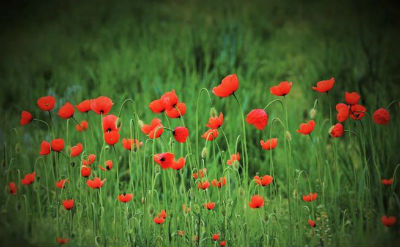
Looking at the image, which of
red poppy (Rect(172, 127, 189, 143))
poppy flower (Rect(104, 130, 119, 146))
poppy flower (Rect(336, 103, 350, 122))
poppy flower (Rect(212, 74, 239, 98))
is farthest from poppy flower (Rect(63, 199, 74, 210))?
poppy flower (Rect(336, 103, 350, 122))

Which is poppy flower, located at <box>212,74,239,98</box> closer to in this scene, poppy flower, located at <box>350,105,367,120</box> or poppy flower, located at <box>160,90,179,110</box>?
poppy flower, located at <box>160,90,179,110</box>

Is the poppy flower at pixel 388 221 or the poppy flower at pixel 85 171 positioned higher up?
the poppy flower at pixel 85 171

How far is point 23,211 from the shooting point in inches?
46.8

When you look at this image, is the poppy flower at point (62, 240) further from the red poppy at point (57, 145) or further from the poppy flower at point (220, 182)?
the poppy flower at point (220, 182)

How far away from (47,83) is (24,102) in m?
0.18

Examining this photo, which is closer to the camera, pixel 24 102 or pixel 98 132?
pixel 98 132

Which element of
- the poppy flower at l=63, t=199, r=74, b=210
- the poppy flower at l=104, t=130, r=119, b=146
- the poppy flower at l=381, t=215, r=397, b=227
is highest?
the poppy flower at l=104, t=130, r=119, b=146

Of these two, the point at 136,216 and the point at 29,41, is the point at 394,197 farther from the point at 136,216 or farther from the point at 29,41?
the point at 29,41

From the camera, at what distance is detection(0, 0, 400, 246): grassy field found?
1.14 metres

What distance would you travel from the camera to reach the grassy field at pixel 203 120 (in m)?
1.14

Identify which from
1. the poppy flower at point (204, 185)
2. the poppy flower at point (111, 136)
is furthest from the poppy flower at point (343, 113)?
the poppy flower at point (111, 136)

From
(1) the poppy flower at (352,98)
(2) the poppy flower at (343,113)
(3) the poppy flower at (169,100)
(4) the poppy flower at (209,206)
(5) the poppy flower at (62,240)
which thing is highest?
(3) the poppy flower at (169,100)

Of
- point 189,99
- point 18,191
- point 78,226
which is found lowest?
point 78,226

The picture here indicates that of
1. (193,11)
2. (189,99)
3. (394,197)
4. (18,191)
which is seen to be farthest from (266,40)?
(18,191)
